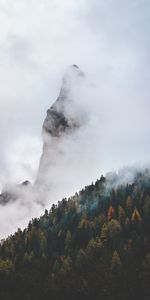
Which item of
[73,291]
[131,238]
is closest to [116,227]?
[131,238]

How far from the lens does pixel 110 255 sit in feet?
541

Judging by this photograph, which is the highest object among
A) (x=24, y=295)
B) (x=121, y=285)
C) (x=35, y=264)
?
(x=35, y=264)

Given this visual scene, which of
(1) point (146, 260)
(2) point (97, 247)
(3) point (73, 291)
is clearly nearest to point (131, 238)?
(2) point (97, 247)

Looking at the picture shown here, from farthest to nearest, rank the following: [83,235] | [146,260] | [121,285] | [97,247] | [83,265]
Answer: [83,235] < [97,247] < [83,265] < [146,260] < [121,285]

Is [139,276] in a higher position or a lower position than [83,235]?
lower

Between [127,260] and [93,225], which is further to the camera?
[93,225]

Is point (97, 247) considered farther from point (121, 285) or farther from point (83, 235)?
point (121, 285)

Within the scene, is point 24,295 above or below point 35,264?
below

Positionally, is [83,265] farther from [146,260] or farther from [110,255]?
[146,260]

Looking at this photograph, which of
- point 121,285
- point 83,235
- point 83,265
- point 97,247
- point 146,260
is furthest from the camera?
point 83,235

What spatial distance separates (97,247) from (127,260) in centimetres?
2056

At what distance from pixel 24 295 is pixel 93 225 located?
48.4 metres

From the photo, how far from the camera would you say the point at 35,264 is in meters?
176

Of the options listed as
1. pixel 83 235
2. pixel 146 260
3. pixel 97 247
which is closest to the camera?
pixel 146 260
